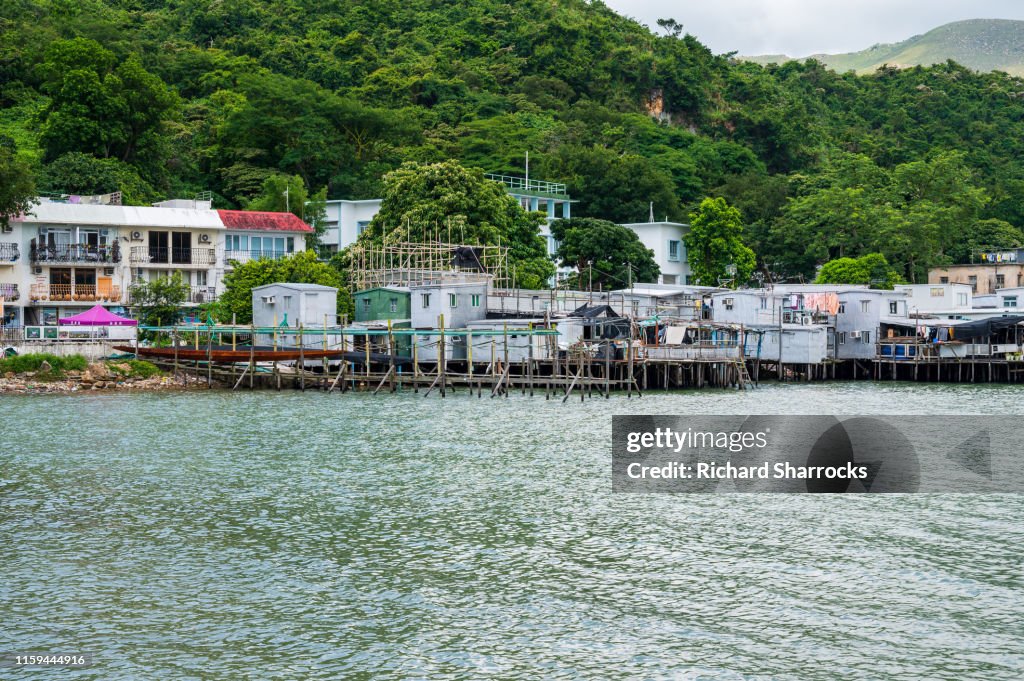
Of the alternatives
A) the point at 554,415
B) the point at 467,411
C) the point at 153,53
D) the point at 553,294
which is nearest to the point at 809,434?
the point at 554,415

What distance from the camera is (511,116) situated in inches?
4001

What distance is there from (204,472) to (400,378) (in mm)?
24158

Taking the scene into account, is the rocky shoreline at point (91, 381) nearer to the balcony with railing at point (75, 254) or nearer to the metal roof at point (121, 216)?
the balcony with railing at point (75, 254)

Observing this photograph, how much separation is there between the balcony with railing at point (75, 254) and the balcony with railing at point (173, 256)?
1.17 meters

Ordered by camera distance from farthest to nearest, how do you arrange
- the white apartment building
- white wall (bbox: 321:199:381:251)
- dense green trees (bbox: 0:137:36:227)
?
1. white wall (bbox: 321:199:381:251)
2. the white apartment building
3. dense green trees (bbox: 0:137:36:227)

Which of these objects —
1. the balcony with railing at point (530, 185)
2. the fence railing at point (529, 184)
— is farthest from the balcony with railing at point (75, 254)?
the fence railing at point (529, 184)

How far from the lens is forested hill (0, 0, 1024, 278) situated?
270 feet

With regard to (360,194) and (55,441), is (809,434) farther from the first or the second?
(360,194)

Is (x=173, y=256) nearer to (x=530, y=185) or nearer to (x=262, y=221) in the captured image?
(x=262, y=221)

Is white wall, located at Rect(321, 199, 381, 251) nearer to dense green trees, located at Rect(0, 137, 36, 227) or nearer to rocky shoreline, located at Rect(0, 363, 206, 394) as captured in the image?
dense green trees, located at Rect(0, 137, 36, 227)

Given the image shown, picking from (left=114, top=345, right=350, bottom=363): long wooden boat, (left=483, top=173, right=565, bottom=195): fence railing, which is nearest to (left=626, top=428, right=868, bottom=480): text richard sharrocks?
(left=114, top=345, right=350, bottom=363): long wooden boat

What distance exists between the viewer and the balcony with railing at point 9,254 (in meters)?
61.6

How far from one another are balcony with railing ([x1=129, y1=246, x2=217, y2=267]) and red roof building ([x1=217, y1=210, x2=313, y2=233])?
214 cm

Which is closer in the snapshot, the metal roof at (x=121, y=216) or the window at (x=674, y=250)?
the metal roof at (x=121, y=216)
